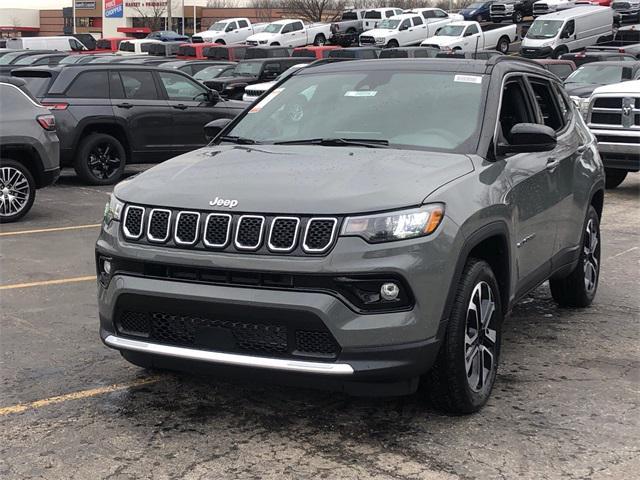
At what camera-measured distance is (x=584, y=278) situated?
6848 millimetres

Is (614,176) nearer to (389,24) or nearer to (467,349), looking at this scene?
(467,349)

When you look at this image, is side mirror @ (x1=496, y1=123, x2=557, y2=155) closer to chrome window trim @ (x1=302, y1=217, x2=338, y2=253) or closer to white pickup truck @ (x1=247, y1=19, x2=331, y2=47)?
chrome window trim @ (x1=302, y1=217, x2=338, y2=253)

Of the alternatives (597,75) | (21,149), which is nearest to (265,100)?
(21,149)

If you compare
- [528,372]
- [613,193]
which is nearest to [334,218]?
[528,372]

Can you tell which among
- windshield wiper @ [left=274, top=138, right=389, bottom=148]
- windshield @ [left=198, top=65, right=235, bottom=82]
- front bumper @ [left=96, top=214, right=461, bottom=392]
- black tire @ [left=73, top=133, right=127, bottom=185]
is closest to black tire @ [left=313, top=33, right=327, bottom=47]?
windshield @ [left=198, top=65, right=235, bottom=82]

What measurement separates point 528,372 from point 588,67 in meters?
15.3

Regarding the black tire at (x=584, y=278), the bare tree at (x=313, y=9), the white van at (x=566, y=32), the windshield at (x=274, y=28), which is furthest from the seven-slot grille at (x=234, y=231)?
the bare tree at (x=313, y=9)

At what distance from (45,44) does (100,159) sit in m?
30.2

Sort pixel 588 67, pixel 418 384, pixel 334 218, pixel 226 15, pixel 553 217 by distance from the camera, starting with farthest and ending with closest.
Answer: pixel 226 15 < pixel 588 67 < pixel 553 217 < pixel 418 384 < pixel 334 218

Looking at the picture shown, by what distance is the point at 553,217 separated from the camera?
231 inches

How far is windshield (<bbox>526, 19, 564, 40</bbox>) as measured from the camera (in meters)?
40.3

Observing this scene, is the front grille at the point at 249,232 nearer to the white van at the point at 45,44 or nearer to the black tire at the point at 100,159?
the black tire at the point at 100,159

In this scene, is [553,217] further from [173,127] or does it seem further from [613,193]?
[173,127]

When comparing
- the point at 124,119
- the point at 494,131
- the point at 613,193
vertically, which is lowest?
the point at 613,193
